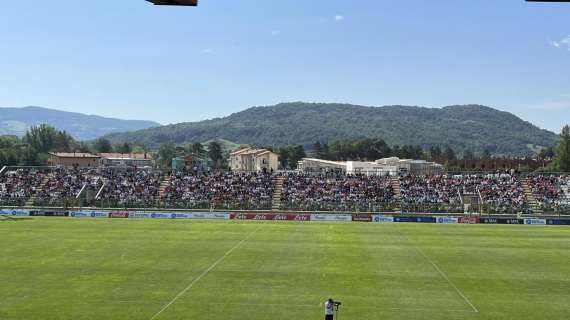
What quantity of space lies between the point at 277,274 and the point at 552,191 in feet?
176

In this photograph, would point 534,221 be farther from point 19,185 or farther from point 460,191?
point 19,185

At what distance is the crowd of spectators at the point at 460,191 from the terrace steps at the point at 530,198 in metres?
0.53

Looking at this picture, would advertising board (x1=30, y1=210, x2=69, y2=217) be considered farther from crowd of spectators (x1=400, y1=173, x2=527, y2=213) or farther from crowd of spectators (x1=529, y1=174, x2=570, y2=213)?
crowd of spectators (x1=529, y1=174, x2=570, y2=213)

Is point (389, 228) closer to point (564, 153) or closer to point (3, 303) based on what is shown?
point (3, 303)

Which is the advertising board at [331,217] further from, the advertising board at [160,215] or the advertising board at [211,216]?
the advertising board at [160,215]

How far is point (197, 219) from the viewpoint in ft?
194

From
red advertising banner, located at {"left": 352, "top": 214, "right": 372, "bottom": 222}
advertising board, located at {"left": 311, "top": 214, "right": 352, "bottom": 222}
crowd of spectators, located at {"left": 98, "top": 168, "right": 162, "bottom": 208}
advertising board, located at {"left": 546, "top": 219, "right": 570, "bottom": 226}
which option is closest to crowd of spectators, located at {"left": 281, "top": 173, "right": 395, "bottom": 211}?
advertising board, located at {"left": 311, "top": 214, "right": 352, "bottom": 222}

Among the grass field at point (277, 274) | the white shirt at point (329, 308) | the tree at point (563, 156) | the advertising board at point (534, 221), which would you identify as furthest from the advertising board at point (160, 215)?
the tree at point (563, 156)

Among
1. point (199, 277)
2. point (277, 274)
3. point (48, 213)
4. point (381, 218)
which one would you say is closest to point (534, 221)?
point (381, 218)

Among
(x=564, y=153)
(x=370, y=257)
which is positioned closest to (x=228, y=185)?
(x=370, y=257)

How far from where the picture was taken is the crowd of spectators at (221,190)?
229 ft

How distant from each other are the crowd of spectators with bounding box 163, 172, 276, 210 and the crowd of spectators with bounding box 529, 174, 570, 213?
104 ft

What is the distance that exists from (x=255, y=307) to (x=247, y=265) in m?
8.98

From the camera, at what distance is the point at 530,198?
231ft
